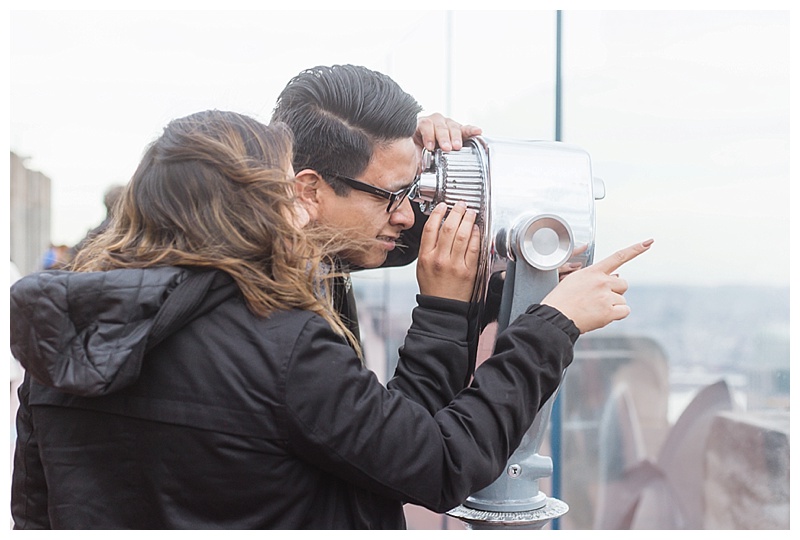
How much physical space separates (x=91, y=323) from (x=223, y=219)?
165 millimetres

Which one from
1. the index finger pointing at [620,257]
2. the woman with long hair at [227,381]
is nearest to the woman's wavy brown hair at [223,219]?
the woman with long hair at [227,381]

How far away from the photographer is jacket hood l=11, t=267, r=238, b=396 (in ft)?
2.32

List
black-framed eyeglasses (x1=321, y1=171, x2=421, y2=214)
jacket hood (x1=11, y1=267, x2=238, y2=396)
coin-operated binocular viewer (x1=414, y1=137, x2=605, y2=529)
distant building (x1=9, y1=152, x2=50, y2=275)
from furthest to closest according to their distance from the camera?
1. distant building (x1=9, y1=152, x2=50, y2=275)
2. black-framed eyeglasses (x1=321, y1=171, x2=421, y2=214)
3. coin-operated binocular viewer (x1=414, y1=137, x2=605, y2=529)
4. jacket hood (x1=11, y1=267, x2=238, y2=396)

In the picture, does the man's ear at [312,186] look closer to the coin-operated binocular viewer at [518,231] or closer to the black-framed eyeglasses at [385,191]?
the black-framed eyeglasses at [385,191]

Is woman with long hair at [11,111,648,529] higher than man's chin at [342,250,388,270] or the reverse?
the reverse

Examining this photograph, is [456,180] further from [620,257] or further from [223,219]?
[223,219]

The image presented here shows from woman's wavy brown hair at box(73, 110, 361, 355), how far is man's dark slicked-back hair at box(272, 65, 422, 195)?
29 centimetres

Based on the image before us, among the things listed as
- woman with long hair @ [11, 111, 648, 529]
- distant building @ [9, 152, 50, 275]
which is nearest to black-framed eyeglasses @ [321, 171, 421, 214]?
woman with long hair @ [11, 111, 648, 529]

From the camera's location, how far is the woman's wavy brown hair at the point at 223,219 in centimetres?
78

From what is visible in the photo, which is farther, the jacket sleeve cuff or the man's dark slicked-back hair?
the man's dark slicked-back hair

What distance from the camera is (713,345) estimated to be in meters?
2.01

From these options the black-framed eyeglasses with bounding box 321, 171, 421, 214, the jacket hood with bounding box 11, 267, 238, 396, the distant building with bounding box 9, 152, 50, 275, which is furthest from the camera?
the distant building with bounding box 9, 152, 50, 275

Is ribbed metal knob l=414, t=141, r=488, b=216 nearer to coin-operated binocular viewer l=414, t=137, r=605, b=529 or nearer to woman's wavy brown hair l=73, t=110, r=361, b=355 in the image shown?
coin-operated binocular viewer l=414, t=137, r=605, b=529
